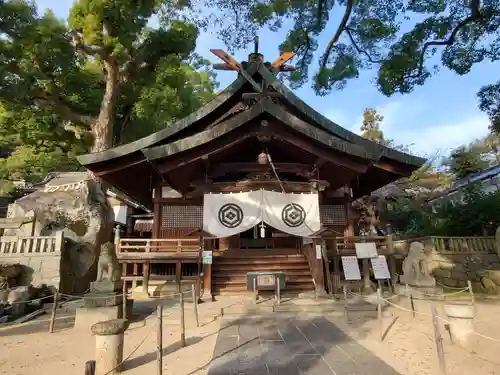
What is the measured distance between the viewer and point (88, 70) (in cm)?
2075

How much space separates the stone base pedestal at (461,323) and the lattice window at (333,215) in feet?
21.8

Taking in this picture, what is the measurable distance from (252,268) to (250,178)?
3372 millimetres

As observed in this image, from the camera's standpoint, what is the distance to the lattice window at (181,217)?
12.1 m

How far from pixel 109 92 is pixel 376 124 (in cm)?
2661

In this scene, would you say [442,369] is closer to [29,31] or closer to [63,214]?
[63,214]

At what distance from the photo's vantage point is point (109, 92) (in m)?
17.7

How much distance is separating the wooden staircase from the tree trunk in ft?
33.7

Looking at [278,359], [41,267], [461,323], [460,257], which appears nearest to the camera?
[278,359]

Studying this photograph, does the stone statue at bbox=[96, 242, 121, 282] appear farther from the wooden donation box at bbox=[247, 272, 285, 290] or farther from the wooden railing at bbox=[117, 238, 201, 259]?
the wooden donation box at bbox=[247, 272, 285, 290]

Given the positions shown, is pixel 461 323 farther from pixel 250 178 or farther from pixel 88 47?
pixel 88 47

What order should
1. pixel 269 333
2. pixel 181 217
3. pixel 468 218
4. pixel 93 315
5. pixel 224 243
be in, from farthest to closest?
1. pixel 468 218
2. pixel 224 243
3. pixel 181 217
4. pixel 93 315
5. pixel 269 333

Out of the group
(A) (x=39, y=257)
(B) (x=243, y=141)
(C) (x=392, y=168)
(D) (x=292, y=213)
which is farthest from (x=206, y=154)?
(A) (x=39, y=257)

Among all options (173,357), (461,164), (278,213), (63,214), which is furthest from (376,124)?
(173,357)

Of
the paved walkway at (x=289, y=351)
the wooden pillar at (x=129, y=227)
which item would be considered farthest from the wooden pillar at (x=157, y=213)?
the wooden pillar at (x=129, y=227)
